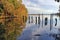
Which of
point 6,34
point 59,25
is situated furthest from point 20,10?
point 59,25

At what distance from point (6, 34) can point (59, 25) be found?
0.67 m

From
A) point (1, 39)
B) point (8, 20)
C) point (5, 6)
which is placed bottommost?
point (1, 39)

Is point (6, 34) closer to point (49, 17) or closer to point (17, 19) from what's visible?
point (17, 19)

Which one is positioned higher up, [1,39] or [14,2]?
[14,2]

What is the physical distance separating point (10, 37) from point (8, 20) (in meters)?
0.20

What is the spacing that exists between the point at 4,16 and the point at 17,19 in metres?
0.16

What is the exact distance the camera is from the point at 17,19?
252 centimetres

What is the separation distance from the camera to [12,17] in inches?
98.9

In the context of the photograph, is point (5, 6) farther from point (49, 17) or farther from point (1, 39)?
point (49, 17)

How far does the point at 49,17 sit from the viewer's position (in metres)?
2.61

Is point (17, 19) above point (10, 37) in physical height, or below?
above

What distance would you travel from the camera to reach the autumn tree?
97.7 inches

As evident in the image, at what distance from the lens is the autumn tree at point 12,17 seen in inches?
97.7

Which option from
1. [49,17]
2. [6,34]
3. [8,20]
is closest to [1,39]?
[6,34]
